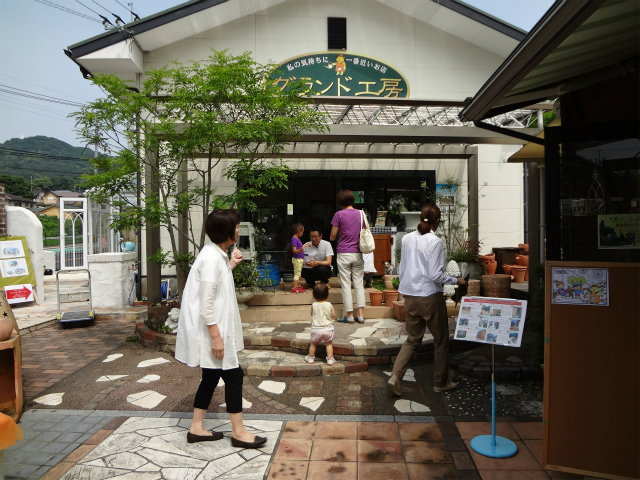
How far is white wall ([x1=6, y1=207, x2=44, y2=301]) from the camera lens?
10.9 meters

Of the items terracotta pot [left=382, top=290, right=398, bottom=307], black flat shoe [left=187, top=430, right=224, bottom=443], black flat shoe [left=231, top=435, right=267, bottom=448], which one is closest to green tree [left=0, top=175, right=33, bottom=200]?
terracotta pot [left=382, top=290, right=398, bottom=307]

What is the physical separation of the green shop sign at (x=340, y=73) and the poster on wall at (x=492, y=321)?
25.0 ft

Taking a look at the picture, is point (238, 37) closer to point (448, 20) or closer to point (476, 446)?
point (448, 20)

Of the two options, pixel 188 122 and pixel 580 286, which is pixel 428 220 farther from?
pixel 188 122

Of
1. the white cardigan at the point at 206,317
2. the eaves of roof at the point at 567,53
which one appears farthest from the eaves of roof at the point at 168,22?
the white cardigan at the point at 206,317

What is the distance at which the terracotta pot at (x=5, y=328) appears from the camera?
4145 mm

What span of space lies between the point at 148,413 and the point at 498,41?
10239 millimetres

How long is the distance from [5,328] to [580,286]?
15.2 ft

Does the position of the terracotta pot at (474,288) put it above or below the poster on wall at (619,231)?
below

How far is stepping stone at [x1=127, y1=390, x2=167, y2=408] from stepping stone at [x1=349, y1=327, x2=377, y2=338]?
8.73 ft

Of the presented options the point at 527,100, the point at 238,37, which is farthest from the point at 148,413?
the point at 238,37

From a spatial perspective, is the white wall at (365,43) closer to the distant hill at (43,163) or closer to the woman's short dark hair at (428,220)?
the woman's short dark hair at (428,220)

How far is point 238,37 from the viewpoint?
34.5 feet

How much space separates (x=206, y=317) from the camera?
3.47m
